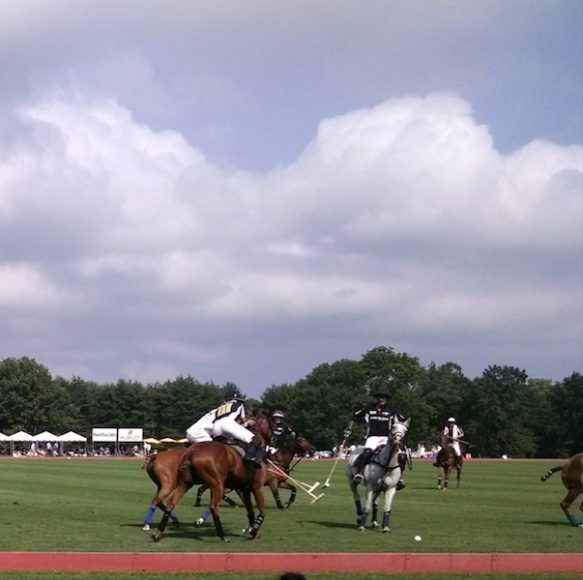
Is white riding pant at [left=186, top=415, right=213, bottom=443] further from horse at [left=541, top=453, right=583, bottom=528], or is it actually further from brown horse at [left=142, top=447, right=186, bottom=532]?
horse at [left=541, top=453, right=583, bottom=528]

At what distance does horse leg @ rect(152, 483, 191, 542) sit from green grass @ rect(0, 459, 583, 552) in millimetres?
183

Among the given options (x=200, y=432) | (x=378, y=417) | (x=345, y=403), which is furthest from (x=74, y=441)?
(x=378, y=417)

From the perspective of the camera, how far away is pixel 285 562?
13.9 m

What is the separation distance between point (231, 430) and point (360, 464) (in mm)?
2745

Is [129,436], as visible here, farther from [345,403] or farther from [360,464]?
[360,464]

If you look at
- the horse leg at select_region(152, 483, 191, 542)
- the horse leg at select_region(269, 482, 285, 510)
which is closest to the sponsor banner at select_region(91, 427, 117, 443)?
the horse leg at select_region(269, 482, 285, 510)

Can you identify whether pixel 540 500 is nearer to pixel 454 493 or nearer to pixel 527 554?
pixel 454 493

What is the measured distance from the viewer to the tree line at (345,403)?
123062 mm

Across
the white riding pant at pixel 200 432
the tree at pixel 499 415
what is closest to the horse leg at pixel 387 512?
the white riding pant at pixel 200 432

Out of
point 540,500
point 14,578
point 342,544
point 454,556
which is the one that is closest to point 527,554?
point 454,556

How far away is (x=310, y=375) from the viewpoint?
135 metres

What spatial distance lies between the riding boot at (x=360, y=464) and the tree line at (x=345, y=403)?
332 ft

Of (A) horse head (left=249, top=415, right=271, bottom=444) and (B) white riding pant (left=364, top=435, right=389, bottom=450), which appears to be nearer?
(B) white riding pant (left=364, top=435, right=389, bottom=450)

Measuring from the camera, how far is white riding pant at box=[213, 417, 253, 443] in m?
17.9
